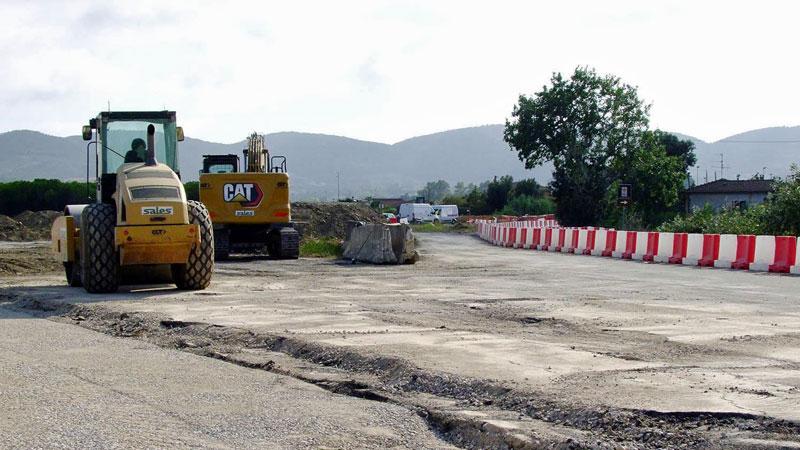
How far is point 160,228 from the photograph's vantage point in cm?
1742

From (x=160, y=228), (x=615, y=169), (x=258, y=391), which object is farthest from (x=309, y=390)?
(x=615, y=169)

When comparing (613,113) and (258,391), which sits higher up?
(613,113)

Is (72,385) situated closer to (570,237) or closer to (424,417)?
(424,417)

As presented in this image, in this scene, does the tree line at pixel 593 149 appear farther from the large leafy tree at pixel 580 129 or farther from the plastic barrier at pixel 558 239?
the plastic barrier at pixel 558 239

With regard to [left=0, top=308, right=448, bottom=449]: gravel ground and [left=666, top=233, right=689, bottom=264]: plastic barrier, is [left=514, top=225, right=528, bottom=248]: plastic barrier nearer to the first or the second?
[left=666, top=233, right=689, bottom=264]: plastic barrier

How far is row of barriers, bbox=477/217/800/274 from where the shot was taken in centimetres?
2430

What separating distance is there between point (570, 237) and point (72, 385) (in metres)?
29.2

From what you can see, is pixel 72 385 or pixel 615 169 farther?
pixel 615 169

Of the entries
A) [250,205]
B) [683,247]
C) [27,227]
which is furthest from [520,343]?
[27,227]

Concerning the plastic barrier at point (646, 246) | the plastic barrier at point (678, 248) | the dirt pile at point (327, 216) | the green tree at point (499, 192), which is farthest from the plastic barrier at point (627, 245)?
the green tree at point (499, 192)

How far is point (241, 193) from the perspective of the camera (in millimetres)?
29578

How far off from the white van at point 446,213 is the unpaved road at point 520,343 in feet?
274

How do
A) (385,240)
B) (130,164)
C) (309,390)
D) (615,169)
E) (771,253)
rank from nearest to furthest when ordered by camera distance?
(309,390) < (130,164) < (771,253) < (385,240) < (615,169)

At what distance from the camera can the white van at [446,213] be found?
105 metres
